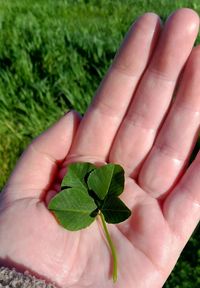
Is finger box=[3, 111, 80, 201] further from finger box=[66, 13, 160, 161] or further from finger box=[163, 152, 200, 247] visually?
finger box=[163, 152, 200, 247]

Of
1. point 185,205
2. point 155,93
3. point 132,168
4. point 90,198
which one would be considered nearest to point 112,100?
point 155,93

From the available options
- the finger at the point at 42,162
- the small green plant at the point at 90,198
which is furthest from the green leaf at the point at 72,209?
the finger at the point at 42,162

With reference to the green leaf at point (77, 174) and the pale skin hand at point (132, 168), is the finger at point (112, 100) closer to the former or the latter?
the pale skin hand at point (132, 168)

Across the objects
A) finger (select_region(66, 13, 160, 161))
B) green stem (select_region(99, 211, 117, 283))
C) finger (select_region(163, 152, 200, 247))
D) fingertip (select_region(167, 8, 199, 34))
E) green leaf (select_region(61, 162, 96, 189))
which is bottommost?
green stem (select_region(99, 211, 117, 283))

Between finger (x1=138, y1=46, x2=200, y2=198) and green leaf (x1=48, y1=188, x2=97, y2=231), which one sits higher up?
finger (x1=138, y1=46, x2=200, y2=198)

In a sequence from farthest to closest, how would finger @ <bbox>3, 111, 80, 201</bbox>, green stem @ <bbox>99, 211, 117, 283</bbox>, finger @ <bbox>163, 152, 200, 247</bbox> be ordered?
1. finger @ <bbox>3, 111, 80, 201</bbox>
2. finger @ <bbox>163, 152, 200, 247</bbox>
3. green stem @ <bbox>99, 211, 117, 283</bbox>

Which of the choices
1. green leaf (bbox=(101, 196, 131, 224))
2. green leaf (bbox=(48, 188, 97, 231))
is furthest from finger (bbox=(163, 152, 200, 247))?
green leaf (bbox=(48, 188, 97, 231))

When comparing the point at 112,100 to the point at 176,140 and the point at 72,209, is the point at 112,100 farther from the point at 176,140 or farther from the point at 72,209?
the point at 72,209
